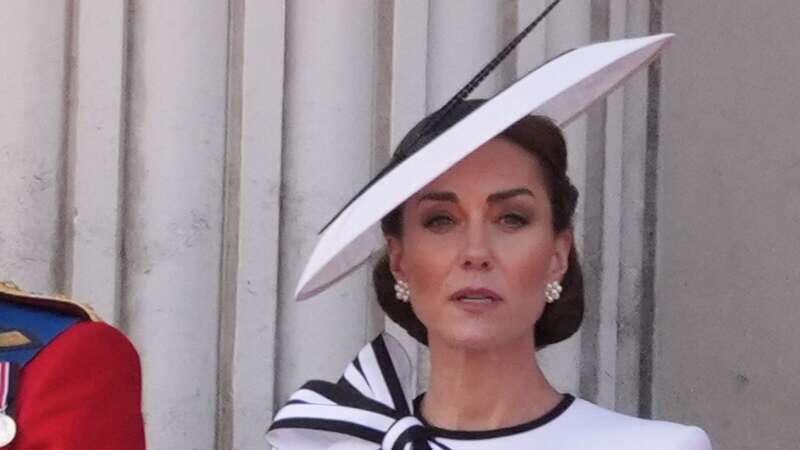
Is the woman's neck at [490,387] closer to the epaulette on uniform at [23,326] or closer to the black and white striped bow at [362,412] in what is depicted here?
the black and white striped bow at [362,412]

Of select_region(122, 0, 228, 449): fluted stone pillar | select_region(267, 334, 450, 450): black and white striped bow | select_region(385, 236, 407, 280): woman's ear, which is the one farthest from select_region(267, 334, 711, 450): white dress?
select_region(122, 0, 228, 449): fluted stone pillar

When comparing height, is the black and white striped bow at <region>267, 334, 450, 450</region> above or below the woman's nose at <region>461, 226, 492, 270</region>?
below

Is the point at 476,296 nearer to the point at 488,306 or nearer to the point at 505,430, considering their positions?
the point at 488,306

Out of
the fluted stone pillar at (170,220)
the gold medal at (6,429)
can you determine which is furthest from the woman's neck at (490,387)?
the fluted stone pillar at (170,220)

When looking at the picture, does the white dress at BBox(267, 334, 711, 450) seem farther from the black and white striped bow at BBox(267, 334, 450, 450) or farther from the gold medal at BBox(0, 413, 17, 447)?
the gold medal at BBox(0, 413, 17, 447)

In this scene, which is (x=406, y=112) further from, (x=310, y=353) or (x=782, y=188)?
(x=782, y=188)

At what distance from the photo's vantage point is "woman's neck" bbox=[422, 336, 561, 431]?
1.49m

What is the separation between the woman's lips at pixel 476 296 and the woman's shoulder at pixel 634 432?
157 mm

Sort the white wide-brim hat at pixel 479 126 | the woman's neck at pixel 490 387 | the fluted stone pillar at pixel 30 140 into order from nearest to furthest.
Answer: the white wide-brim hat at pixel 479 126 < the woman's neck at pixel 490 387 < the fluted stone pillar at pixel 30 140

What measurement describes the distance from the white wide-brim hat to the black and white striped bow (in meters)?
0.12

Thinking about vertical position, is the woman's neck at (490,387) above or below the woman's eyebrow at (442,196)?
below

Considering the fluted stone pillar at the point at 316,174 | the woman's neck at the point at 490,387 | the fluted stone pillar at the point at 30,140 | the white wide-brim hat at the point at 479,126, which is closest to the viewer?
the white wide-brim hat at the point at 479,126

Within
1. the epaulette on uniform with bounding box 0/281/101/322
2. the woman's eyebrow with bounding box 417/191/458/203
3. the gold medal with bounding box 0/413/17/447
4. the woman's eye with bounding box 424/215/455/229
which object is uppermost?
the woman's eyebrow with bounding box 417/191/458/203

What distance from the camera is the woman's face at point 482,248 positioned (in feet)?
4.68
